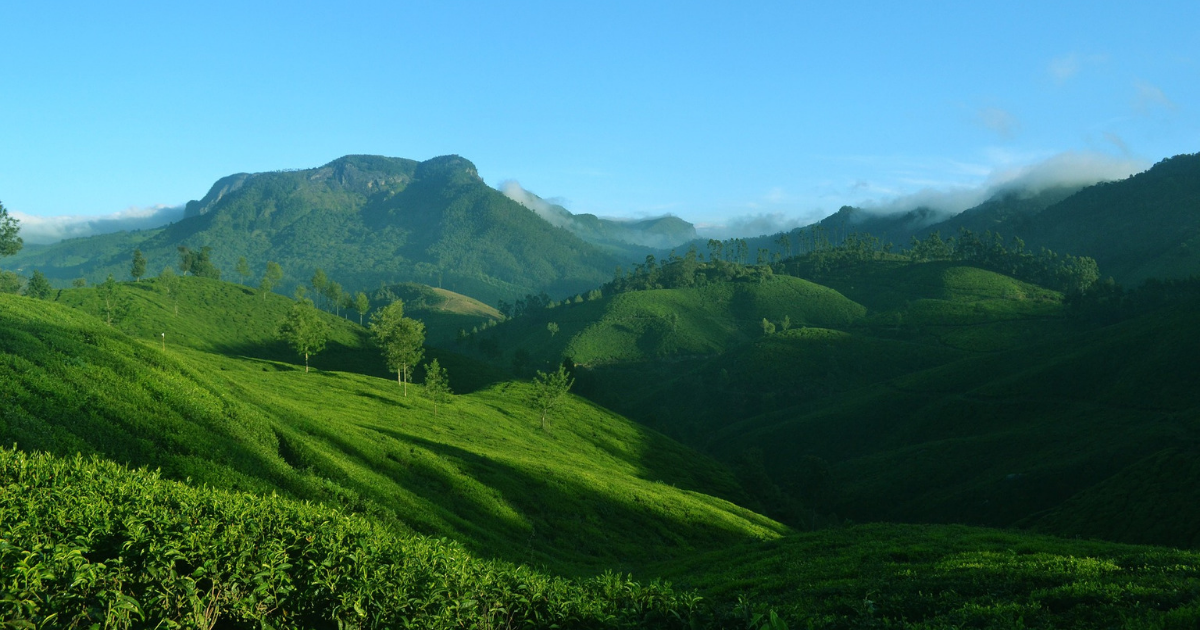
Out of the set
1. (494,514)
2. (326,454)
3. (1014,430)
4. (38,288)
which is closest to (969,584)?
(494,514)

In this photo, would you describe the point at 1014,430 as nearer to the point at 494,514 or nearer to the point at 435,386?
the point at 435,386

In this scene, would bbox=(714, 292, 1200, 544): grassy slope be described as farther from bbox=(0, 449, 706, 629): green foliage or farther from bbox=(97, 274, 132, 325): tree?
bbox=(97, 274, 132, 325): tree

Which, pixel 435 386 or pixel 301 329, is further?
pixel 301 329

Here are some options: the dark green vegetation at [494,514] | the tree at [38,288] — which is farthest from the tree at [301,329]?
the tree at [38,288]

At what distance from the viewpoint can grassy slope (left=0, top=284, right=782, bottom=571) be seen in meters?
34.4

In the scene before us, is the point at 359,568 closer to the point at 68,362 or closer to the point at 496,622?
the point at 496,622

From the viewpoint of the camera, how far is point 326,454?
47250 mm

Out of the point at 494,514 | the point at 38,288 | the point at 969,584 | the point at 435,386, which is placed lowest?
the point at 435,386

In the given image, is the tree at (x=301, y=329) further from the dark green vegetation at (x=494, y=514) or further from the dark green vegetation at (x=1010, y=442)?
the dark green vegetation at (x=1010, y=442)

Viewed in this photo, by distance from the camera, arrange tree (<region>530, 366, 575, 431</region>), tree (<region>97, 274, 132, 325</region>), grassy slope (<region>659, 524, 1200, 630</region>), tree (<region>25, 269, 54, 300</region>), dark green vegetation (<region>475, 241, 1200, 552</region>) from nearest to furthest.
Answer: grassy slope (<region>659, 524, 1200, 630</region>)
dark green vegetation (<region>475, 241, 1200, 552</region>)
tree (<region>530, 366, 575, 431</region>)
tree (<region>97, 274, 132, 325</region>)
tree (<region>25, 269, 54, 300</region>)

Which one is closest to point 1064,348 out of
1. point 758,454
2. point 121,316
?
point 758,454

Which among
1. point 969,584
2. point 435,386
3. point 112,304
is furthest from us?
point 112,304

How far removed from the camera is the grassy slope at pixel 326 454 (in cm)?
3438

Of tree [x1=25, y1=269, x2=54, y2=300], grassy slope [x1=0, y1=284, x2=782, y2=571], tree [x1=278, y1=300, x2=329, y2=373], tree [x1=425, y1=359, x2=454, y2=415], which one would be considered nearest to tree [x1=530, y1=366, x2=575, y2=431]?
tree [x1=425, y1=359, x2=454, y2=415]
